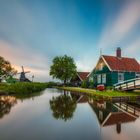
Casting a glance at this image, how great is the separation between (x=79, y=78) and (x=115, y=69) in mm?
23779

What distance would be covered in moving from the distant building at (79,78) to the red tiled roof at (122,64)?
1756 cm

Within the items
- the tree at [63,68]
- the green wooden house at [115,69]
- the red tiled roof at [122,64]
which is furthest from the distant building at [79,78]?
the red tiled roof at [122,64]

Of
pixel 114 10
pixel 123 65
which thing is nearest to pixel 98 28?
pixel 114 10

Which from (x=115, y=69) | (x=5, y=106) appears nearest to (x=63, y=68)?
(x=115, y=69)

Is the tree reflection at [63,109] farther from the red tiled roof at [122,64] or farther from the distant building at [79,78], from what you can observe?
the distant building at [79,78]

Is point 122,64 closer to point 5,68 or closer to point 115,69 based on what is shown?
point 115,69

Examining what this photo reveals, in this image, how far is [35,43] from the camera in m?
30.5

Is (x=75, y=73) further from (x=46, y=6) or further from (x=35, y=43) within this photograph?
(x=46, y=6)

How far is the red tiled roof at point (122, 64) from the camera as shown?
34894mm

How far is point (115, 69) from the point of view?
34.1 metres

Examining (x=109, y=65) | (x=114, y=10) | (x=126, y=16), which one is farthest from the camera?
(x=109, y=65)

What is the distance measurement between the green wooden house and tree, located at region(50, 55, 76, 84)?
80.5ft

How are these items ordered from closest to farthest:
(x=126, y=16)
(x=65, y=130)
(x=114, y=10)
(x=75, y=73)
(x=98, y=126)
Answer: (x=65, y=130), (x=98, y=126), (x=126, y=16), (x=114, y=10), (x=75, y=73)

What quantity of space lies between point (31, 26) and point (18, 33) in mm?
3422
